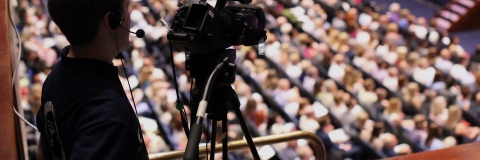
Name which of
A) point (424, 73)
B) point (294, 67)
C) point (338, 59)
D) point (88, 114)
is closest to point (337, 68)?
point (338, 59)

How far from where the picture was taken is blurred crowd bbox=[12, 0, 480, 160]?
5.36 m

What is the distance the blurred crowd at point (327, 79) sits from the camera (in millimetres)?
5359

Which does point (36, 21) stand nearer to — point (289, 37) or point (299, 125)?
Result: point (289, 37)

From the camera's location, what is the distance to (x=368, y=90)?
6191mm

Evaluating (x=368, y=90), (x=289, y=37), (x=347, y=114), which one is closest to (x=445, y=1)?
(x=289, y=37)

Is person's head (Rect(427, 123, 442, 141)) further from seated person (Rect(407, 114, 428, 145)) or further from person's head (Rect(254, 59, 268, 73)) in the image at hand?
person's head (Rect(254, 59, 268, 73))

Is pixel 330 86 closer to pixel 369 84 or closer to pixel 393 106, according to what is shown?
pixel 369 84

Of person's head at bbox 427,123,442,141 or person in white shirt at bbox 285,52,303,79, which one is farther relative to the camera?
person in white shirt at bbox 285,52,303,79

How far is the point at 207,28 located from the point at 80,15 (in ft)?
0.87

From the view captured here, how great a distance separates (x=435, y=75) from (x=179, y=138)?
296 centimetres

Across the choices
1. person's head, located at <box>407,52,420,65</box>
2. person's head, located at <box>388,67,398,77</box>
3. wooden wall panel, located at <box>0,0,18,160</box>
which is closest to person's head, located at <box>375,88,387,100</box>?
person's head, located at <box>388,67,398,77</box>

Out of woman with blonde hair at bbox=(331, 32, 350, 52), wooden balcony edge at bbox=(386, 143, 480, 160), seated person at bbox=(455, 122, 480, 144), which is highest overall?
wooden balcony edge at bbox=(386, 143, 480, 160)

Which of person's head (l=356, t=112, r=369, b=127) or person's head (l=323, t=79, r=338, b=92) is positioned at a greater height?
person's head (l=323, t=79, r=338, b=92)

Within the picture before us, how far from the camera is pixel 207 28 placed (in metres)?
1.22
